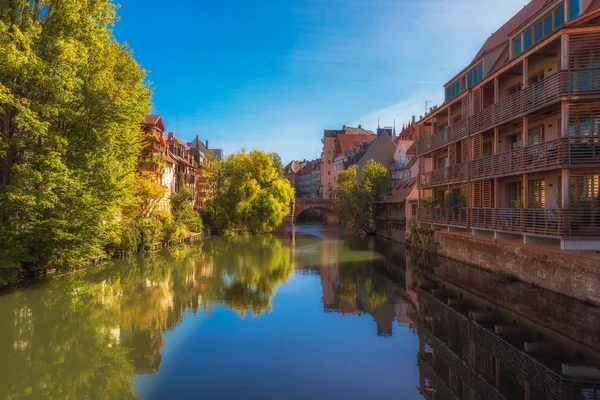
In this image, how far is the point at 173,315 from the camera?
15617 millimetres

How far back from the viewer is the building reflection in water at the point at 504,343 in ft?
31.2

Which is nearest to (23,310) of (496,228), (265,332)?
(265,332)

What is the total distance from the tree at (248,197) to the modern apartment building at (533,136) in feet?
85.1

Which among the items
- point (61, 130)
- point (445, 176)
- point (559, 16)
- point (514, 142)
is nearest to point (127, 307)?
point (61, 130)

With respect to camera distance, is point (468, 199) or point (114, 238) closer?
point (468, 199)

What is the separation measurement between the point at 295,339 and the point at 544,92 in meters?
12.9

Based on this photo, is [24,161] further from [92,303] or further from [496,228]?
[496,228]

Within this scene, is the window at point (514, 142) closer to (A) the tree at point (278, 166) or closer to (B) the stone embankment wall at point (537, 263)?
(B) the stone embankment wall at point (537, 263)

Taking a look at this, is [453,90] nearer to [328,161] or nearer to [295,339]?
[295,339]

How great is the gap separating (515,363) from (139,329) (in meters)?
10.6

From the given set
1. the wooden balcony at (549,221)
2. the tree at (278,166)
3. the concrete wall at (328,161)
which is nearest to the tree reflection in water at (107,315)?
the wooden balcony at (549,221)

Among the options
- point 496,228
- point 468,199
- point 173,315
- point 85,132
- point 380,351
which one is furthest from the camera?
point 468,199

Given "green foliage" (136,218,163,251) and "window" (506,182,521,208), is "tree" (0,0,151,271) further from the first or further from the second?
"window" (506,182,521,208)

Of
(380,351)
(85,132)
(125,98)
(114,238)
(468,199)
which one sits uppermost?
(125,98)
